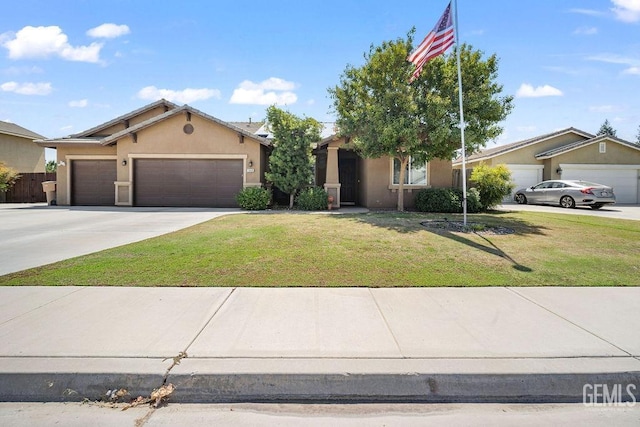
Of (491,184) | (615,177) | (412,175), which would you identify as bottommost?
(491,184)

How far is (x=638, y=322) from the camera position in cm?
436

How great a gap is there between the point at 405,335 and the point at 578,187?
2004 centimetres

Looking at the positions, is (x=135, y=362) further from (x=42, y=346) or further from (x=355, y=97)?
(x=355, y=97)

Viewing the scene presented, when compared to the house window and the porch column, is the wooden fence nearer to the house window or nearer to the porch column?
the porch column

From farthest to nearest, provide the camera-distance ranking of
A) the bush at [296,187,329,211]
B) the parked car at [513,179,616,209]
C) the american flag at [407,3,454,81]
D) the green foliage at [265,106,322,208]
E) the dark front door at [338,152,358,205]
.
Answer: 1. the dark front door at [338,152,358,205]
2. the parked car at [513,179,616,209]
3. the bush at [296,187,329,211]
4. the green foliage at [265,106,322,208]
5. the american flag at [407,3,454,81]

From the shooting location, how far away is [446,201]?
15578mm

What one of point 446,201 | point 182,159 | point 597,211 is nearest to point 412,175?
point 446,201

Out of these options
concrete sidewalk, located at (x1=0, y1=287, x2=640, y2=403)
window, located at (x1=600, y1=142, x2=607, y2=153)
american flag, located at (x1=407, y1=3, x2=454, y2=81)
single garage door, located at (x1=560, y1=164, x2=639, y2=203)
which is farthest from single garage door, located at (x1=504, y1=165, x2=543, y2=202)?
concrete sidewalk, located at (x1=0, y1=287, x2=640, y2=403)

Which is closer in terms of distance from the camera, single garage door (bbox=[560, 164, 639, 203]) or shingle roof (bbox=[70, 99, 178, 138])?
shingle roof (bbox=[70, 99, 178, 138])

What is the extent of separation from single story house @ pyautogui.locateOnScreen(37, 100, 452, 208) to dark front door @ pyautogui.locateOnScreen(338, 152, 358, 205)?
45.6 inches

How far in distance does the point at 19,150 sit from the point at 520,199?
3588 centimetres

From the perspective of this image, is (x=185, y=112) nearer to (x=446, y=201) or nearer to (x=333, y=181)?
(x=333, y=181)

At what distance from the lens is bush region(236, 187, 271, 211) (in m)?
16.9

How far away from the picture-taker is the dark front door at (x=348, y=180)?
20656 millimetres
